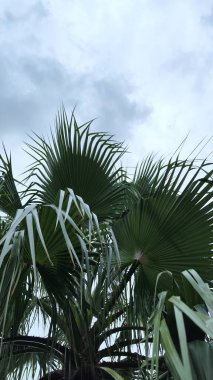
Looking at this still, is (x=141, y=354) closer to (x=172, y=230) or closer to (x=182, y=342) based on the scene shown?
(x=172, y=230)

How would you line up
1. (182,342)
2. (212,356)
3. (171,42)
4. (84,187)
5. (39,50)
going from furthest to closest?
(39,50)
(171,42)
(84,187)
(212,356)
(182,342)

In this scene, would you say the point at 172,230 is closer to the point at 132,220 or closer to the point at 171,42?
the point at 132,220

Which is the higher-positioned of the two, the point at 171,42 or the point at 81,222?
the point at 171,42

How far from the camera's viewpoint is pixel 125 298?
3186mm

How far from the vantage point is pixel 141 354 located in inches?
122

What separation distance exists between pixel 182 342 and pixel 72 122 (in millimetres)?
2408

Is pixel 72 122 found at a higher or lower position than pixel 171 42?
lower

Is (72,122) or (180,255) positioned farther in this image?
(72,122)

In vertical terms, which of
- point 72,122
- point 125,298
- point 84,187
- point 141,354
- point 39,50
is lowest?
point 141,354

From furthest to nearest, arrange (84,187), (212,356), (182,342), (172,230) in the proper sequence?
(84,187) → (172,230) → (212,356) → (182,342)

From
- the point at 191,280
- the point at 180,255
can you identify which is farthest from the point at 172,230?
the point at 191,280

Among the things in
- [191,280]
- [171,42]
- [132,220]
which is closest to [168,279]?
[132,220]

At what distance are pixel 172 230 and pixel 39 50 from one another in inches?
173

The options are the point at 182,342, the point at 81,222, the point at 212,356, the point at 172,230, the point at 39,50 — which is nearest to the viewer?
the point at 182,342
